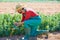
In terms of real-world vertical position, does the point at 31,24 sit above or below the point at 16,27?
above

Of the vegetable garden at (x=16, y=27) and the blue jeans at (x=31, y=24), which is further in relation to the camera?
the vegetable garden at (x=16, y=27)

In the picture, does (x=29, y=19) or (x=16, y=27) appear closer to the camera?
(x=29, y=19)

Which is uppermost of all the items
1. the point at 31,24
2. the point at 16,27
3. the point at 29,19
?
the point at 29,19

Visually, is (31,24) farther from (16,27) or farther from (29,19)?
(16,27)

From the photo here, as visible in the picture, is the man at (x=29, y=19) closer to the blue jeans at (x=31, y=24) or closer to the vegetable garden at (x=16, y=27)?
the blue jeans at (x=31, y=24)

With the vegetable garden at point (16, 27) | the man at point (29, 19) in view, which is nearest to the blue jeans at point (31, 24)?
the man at point (29, 19)

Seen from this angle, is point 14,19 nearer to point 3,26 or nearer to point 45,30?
point 3,26

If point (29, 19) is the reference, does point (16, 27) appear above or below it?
below

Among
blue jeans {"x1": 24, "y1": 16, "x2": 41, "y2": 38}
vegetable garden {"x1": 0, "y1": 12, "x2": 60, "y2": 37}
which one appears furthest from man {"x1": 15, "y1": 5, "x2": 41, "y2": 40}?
vegetable garden {"x1": 0, "y1": 12, "x2": 60, "y2": 37}

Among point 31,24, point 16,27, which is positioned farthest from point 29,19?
point 16,27

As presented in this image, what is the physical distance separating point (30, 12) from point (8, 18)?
1.59 metres

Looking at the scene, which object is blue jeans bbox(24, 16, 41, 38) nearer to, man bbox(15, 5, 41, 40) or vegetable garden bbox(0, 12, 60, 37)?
man bbox(15, 5, 41, 40)

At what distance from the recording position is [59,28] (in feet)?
28.2

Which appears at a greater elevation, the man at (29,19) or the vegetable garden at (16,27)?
the man at (29,19)
